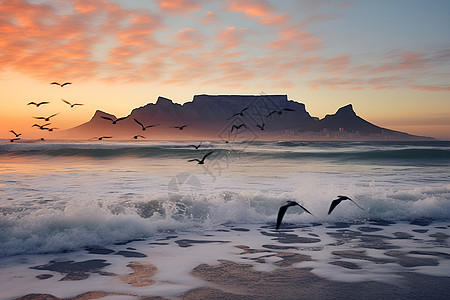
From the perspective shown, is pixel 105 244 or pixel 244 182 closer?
pixel 105 244

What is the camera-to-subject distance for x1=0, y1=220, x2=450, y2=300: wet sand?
211 inches

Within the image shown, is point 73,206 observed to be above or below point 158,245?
above

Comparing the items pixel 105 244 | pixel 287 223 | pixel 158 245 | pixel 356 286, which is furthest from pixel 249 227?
pixel 356 286

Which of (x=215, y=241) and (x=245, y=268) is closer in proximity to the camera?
(x=245, y=268)

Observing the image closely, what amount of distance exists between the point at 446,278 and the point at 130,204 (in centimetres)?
925

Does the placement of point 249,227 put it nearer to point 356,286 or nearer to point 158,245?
point 158,245

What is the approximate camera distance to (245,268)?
6453 mm

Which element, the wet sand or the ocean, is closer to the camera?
the wet sand

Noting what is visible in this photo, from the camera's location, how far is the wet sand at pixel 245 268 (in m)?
5.37

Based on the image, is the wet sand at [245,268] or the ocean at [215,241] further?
the ocean at [215,241]

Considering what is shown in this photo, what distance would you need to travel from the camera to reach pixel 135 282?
5812mm

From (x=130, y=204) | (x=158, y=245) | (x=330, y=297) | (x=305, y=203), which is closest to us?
(x=330, y=297)

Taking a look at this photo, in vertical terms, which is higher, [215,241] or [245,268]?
[245,268]

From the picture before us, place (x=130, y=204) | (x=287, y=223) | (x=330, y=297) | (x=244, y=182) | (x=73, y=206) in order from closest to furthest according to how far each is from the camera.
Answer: (x=330, y=297)
(x=73, y=206)
(x=287, y=223)
(x=130, y=204)
(x=244, y=182)
